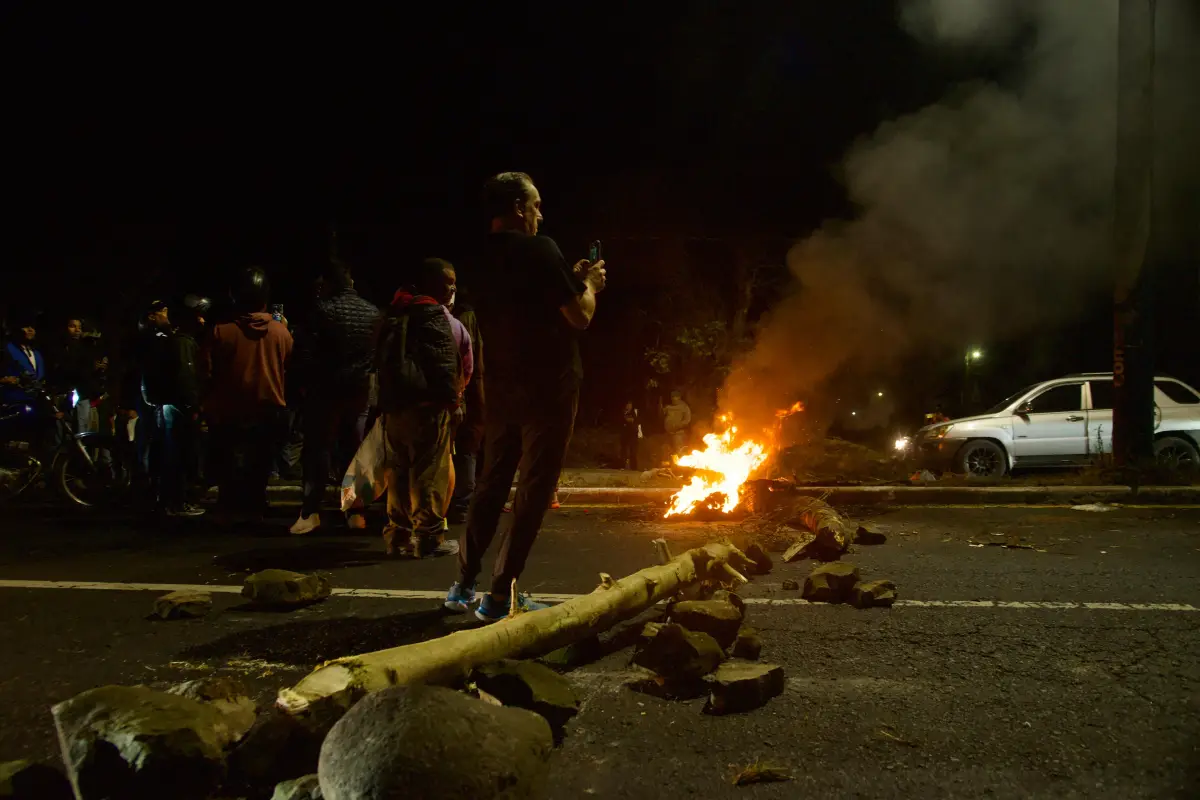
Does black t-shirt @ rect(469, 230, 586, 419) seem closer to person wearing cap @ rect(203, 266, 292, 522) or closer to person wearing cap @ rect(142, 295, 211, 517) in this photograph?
person wearing cap @ rect(203, 266, 292, 522)

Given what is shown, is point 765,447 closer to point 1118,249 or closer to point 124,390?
point 1118,249

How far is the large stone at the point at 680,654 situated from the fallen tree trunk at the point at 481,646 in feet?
1.05

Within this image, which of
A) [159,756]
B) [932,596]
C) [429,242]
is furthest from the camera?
[429,242]

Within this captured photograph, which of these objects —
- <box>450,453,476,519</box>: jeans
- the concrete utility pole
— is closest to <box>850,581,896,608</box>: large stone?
<box>450,453,476,519</box>: jeans

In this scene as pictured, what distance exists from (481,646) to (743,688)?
865 mm

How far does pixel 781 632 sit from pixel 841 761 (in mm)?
1157

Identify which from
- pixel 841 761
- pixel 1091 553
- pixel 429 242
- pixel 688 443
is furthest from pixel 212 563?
pixel 429 242

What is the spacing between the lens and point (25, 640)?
3.30 m

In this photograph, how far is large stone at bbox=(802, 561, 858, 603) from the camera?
149 inches

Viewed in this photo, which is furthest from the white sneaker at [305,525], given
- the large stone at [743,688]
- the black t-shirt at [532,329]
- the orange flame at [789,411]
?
the orange flame at [789,411]

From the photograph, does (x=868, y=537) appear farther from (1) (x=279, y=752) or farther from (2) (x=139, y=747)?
(2) (x=139, y=747)

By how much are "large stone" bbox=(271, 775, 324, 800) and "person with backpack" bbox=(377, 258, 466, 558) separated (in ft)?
10.2

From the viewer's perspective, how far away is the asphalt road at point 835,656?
213 centimetres

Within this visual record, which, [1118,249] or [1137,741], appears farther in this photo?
[1118,249]
